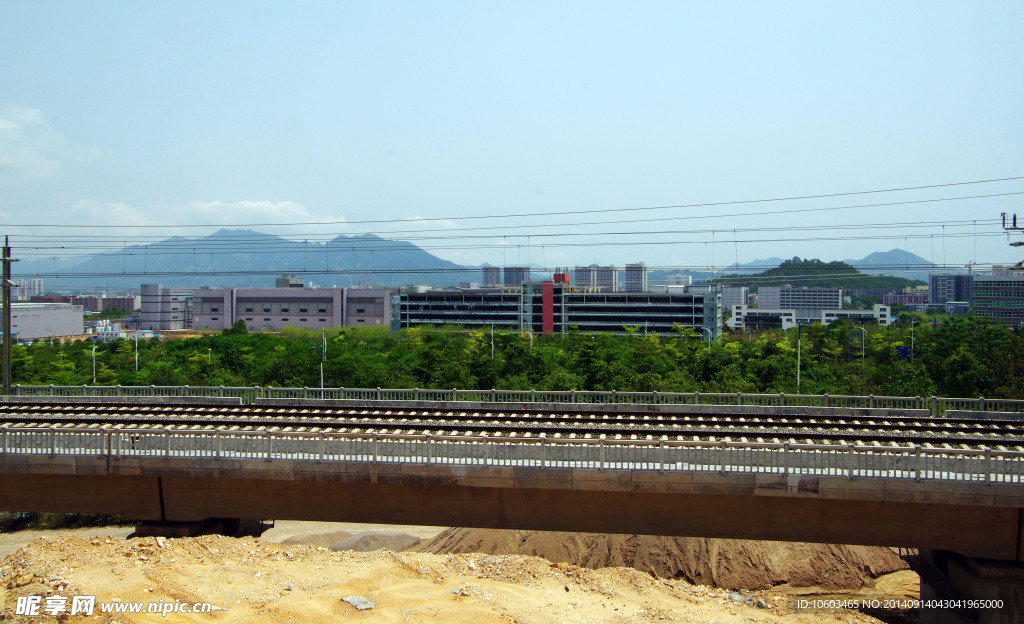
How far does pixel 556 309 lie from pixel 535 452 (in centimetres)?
10364

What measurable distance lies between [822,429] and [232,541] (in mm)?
Answer: 15523

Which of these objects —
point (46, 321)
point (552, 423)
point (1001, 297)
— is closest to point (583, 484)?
point (552, 423)

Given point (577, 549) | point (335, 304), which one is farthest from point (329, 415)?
point (335, 304)

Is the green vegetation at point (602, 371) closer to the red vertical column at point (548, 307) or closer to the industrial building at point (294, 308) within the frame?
the red vertical column at point (548, 307)

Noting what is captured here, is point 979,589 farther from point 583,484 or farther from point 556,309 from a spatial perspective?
point 556,309

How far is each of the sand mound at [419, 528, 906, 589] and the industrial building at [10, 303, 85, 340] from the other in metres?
135

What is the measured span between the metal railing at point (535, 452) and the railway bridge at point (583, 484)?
0.04 metres

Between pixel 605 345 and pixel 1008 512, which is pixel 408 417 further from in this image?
pixel 605 345

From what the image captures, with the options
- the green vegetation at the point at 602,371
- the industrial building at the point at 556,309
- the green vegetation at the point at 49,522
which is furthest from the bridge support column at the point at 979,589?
the industrial building at the point at 556,309

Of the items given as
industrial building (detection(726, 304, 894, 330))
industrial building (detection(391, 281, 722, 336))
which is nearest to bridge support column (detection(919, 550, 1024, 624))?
industrial building (detection(391, 281, 722, 336))

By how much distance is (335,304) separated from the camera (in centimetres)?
15675

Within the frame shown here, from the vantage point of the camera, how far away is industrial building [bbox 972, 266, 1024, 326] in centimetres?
11225

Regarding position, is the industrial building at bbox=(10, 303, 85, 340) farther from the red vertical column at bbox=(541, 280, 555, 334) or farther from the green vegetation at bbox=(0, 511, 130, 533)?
the green vegetation at bbox=(0, 511, 130, 533)

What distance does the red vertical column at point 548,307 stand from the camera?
11556 centimetres
